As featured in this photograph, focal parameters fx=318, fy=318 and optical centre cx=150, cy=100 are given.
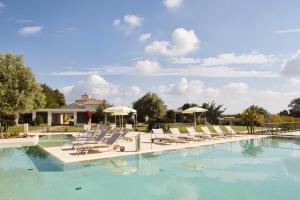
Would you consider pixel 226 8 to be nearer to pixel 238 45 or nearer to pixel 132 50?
pixel 238 45

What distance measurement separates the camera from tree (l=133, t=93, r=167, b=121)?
151 feet

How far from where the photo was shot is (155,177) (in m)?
11.4

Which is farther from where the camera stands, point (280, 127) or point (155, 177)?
point (280, 127)

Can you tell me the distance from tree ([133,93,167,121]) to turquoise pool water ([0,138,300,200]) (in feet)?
96.3

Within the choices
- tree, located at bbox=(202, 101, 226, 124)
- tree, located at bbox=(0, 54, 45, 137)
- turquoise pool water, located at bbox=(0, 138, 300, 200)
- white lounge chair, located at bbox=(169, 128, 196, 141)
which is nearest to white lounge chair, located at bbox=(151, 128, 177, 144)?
white lounge chair, located at bbox=(169, 128, 196, 141)

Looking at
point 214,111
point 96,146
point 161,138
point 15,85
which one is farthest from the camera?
point 214,111

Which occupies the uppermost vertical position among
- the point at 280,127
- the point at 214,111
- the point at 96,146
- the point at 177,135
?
the point at 214,111

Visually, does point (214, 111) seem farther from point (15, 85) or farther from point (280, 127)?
point (15, 85)

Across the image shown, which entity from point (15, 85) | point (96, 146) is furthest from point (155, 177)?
point (15, 85)

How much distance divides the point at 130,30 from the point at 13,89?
983 centimetres

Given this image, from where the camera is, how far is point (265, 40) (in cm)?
2300

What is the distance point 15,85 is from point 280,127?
24.1m

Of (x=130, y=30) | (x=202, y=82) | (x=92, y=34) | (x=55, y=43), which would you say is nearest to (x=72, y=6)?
(x=130, y=30)

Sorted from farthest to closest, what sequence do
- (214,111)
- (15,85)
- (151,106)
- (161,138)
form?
(214,111) < (151,106) < (15,85) < (161,138)
